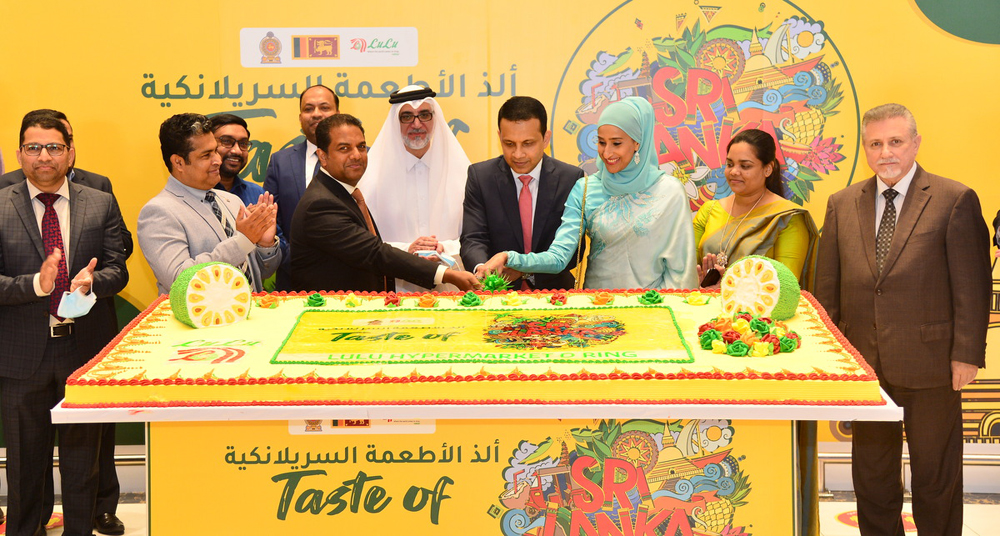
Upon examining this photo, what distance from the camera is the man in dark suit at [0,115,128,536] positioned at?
13.4ft

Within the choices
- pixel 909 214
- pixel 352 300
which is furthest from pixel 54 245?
pixel 909 214

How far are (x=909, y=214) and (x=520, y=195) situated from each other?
1.82 m

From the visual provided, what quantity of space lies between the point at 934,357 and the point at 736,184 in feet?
4.13

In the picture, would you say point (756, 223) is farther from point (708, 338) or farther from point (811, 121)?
point (708, 338)

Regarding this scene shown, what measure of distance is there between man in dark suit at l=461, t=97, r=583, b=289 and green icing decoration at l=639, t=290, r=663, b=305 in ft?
3.08

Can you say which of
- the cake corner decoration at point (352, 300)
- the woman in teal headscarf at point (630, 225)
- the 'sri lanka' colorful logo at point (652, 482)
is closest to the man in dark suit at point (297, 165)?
the cake corner decoration at point (352, 300)

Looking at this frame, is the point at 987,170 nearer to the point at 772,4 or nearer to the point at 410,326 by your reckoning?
the point at 772,4

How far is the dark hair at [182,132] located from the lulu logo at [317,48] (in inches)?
48.9

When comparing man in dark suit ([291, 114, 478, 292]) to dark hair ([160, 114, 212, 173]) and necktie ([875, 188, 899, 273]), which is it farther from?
necktie ([875, 188, 899, 273])

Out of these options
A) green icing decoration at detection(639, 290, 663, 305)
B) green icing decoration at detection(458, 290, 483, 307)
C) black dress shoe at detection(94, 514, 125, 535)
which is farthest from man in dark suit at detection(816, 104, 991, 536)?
black dress shoe at detection(94, 514, 125, 535)

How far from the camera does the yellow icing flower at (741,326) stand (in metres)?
2.94

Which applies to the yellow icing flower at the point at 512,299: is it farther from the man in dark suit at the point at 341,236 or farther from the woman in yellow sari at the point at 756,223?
the woman in yellow sari at the point at 756,223

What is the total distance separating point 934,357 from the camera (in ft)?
12.5

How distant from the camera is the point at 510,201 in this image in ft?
14.9
